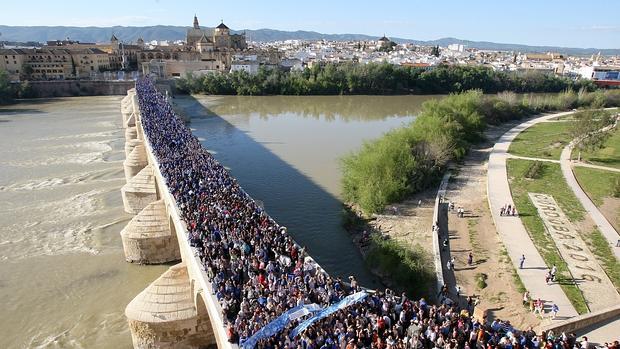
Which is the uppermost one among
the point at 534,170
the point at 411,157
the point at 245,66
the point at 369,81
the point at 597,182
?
the point at 245,66

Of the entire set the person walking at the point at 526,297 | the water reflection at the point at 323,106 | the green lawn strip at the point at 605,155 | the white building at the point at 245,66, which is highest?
the white building at the point at 245,66

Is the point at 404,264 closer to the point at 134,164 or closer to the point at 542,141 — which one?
the point at 134,164

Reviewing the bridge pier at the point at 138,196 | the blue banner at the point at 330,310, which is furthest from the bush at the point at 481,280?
the bridge pier at the point at 138,196

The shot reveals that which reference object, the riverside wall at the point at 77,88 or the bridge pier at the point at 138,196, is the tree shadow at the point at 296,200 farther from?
the riverside wall at the point at 77,88

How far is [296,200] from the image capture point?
23.6 m

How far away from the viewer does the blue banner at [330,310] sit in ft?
28.9

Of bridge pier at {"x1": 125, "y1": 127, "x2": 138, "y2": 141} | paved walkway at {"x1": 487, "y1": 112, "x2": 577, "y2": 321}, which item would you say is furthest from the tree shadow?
bridge pier at {"x1": 125, "y1": 127, "x2": 138, "y2": 141}

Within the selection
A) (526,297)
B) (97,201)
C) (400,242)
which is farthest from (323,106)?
(526,297)

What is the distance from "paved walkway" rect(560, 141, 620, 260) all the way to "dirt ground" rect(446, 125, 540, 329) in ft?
13.3

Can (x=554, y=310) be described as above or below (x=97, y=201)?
above

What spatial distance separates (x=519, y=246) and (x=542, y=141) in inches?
903

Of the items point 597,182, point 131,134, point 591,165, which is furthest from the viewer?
point 131,134

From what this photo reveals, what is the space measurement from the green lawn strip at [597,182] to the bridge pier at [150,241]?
18673 mm

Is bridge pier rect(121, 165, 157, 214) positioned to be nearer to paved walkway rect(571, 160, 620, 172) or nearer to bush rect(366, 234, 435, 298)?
bush rect(366, 234, 435, 298)
